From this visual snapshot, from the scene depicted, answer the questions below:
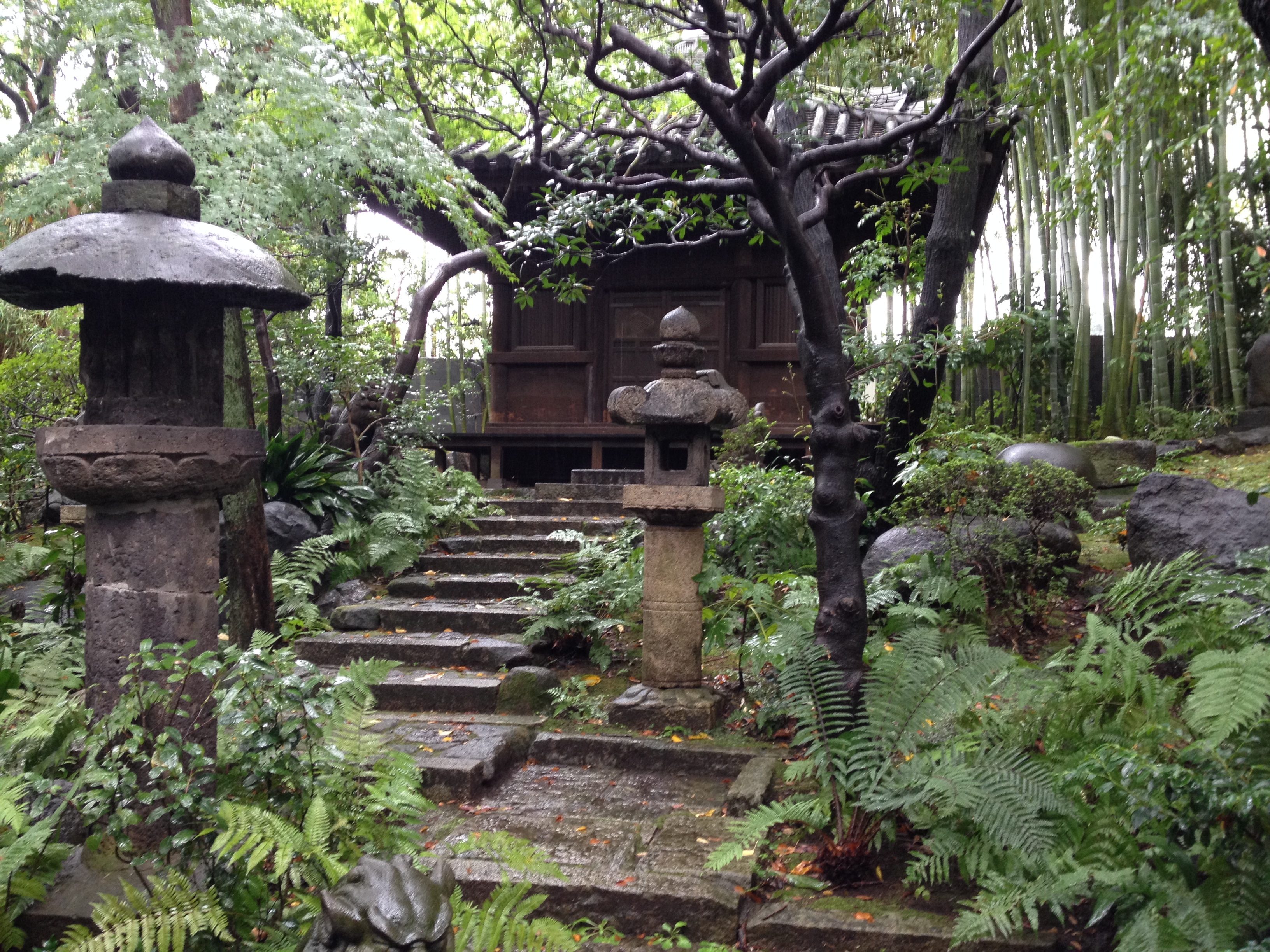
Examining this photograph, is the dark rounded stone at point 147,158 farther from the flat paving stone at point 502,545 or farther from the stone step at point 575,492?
the stone step at point 575,492

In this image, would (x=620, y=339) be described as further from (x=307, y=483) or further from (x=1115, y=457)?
(x=1115, y=457)

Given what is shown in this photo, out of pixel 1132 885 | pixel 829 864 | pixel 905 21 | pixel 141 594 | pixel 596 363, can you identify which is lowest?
pixel 829 864

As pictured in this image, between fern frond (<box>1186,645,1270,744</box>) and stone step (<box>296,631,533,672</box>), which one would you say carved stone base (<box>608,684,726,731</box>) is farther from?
fern frond (<box>1186,645,1270,744</box>)

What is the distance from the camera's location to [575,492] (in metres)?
10.6

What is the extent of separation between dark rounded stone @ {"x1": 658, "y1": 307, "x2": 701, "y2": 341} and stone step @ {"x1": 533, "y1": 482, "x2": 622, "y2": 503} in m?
4.58

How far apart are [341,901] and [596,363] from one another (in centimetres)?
1007

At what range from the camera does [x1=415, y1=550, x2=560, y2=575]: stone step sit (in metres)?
8.41

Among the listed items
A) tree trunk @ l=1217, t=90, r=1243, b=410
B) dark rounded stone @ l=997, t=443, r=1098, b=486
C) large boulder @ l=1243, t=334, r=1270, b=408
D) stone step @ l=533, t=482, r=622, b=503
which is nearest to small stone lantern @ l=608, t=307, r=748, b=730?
dark rounded stone @ l=997, t=443, r=1098, b=486

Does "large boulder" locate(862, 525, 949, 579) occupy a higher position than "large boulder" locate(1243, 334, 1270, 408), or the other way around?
"large boulder" locate(1243, 334, 1270, 408)

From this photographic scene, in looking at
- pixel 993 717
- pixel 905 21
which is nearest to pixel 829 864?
pixel 993 717

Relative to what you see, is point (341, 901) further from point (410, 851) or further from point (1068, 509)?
point (1068, 509)

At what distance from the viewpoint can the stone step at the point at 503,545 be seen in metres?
8.95

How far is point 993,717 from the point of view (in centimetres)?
402

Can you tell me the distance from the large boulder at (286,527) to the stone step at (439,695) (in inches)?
98.4
